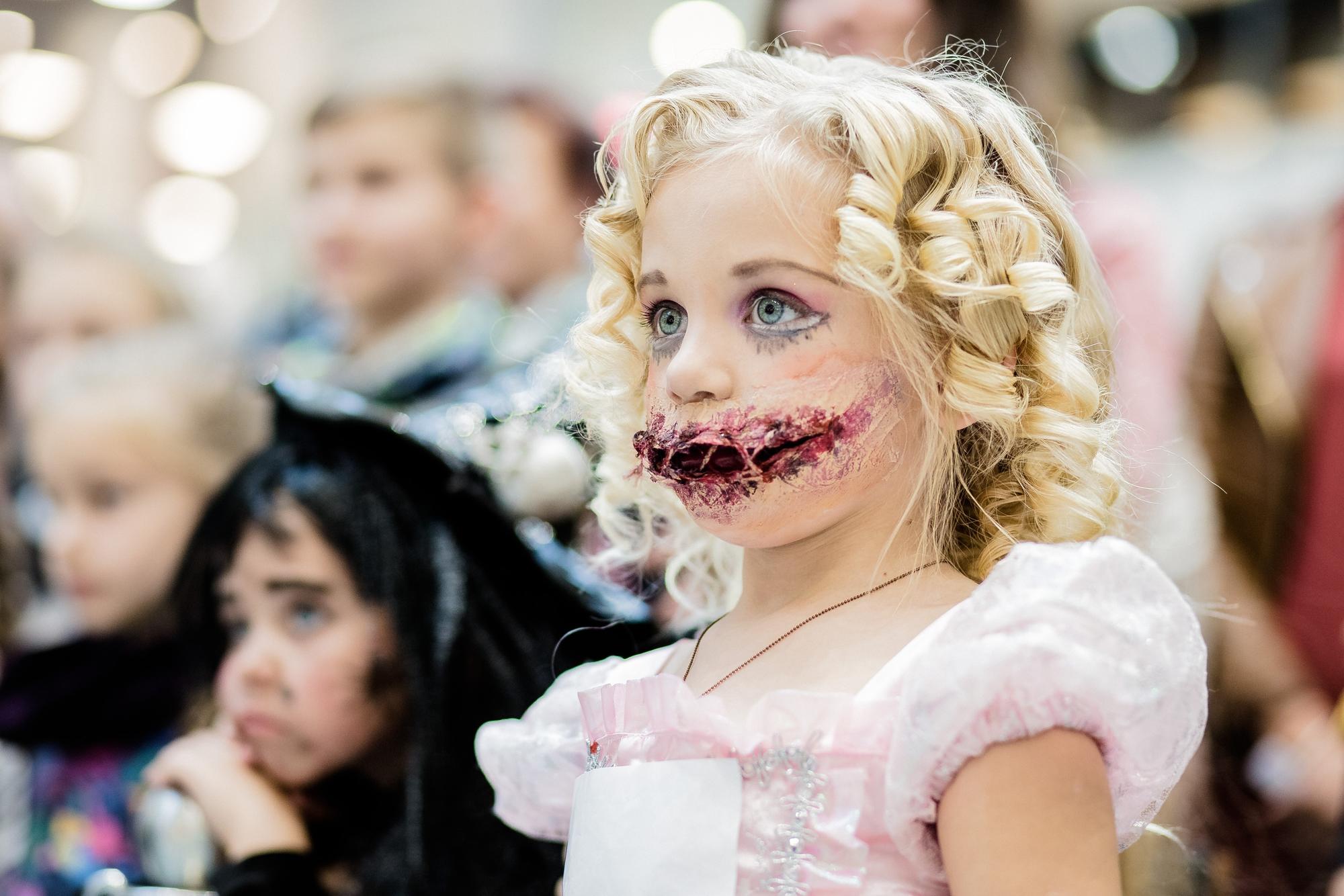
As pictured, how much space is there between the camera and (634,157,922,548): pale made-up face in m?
0.73

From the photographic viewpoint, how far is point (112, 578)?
4.60ft

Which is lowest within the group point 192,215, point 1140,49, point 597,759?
point 192,215

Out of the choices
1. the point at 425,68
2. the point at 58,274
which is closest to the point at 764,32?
the point at 425,68

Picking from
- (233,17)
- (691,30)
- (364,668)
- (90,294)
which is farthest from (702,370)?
(233,17)

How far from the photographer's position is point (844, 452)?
2.41 feet

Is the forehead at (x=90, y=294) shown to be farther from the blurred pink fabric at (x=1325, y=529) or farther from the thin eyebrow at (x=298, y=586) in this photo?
the blurred pink fabric at (x=1325, y=529)

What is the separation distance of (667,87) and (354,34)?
5.87ft

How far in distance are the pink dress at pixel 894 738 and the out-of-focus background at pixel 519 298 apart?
0.79 feet

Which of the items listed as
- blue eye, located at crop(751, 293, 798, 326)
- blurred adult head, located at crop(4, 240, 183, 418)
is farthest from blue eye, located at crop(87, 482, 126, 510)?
blue eye, located at crop(751, 293, 798, 326)

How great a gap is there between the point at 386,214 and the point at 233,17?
1080 mm

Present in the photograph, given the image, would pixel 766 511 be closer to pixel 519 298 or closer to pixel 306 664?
pixel 306 664

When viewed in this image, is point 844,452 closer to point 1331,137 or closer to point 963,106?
point 963,106

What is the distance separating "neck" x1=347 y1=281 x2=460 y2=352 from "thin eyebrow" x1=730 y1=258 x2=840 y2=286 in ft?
3.74

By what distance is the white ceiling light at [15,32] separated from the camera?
8.43 ft
